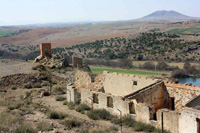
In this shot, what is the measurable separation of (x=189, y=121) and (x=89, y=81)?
823 cm

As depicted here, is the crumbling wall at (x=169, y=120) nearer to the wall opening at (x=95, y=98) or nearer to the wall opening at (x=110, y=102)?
the wall opening at (x=110, y=102)

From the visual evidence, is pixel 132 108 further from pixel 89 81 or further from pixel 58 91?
pixel 58 91

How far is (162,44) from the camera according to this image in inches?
2287

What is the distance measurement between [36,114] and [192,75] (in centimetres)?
2746

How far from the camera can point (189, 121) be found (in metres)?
10.1

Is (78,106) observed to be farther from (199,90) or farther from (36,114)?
(199,90)

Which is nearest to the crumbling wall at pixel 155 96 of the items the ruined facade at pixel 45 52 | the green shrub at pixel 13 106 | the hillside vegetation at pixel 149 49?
the green shrub at pixel 13 106

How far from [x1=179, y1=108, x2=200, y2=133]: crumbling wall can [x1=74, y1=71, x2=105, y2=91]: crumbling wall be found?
7622 mm

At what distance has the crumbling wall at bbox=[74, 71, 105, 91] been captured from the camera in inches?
674

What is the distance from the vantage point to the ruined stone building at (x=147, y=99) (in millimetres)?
10570

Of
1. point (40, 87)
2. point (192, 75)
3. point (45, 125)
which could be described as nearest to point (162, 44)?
point (192, 75)

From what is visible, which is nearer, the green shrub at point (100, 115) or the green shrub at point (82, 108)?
the green shrub at point (100, 115)

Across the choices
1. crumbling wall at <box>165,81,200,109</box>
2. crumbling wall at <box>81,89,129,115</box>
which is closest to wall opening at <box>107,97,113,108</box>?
crumbling wall at <box>81,89,129,115</box>

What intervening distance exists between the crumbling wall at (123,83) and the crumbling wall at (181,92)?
1.13m
